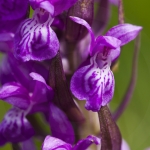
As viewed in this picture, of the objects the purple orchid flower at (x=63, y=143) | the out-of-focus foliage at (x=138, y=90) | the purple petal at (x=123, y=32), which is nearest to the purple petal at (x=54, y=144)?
the purple orchid flower at (x=63, y=143)

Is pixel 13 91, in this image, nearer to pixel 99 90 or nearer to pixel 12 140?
pixel 12 140

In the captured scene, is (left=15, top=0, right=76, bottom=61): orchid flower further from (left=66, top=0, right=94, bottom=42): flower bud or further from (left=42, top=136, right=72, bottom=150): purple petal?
(left=42, top=136, right=72, bottom=150): purple petal

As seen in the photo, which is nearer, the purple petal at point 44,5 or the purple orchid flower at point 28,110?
the purple petal at point 44,5

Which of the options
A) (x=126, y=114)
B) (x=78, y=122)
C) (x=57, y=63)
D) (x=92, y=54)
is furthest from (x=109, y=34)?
(x=126, y=114)

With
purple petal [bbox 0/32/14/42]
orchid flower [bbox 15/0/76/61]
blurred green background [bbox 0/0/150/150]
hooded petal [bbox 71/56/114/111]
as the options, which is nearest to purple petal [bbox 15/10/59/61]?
orchid flower [bbox 15/0/76/61]

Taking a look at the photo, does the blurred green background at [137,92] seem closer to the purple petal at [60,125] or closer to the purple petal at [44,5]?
the purple petal at [60,125]
